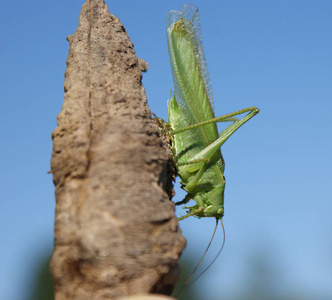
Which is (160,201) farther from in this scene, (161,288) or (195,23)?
(195,23)

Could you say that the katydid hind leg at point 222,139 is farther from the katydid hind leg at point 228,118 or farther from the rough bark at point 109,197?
the rough bark at point 109,197

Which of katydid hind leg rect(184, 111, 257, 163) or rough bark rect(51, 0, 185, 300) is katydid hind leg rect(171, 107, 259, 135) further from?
rough bark rect(51, 0, 185, 300)

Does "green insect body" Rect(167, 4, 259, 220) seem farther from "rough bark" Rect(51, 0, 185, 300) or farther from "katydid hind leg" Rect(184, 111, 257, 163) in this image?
"rough bark" Rect(51, 0, 185, 300)

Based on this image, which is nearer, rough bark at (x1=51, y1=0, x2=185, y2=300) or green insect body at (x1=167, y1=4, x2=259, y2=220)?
rough bark at (x1=51, y1=0, x2=185, y2=300)

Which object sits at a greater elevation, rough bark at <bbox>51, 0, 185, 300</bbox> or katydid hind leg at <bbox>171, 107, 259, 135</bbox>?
katydid hind leg at <bbox>171, 107, 259, 135</bbox>

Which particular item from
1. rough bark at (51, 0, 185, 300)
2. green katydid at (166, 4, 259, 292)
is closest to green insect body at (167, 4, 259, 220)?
green katydid at (166, 4, 259, 292)

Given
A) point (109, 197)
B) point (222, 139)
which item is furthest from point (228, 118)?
point (109, 197)
